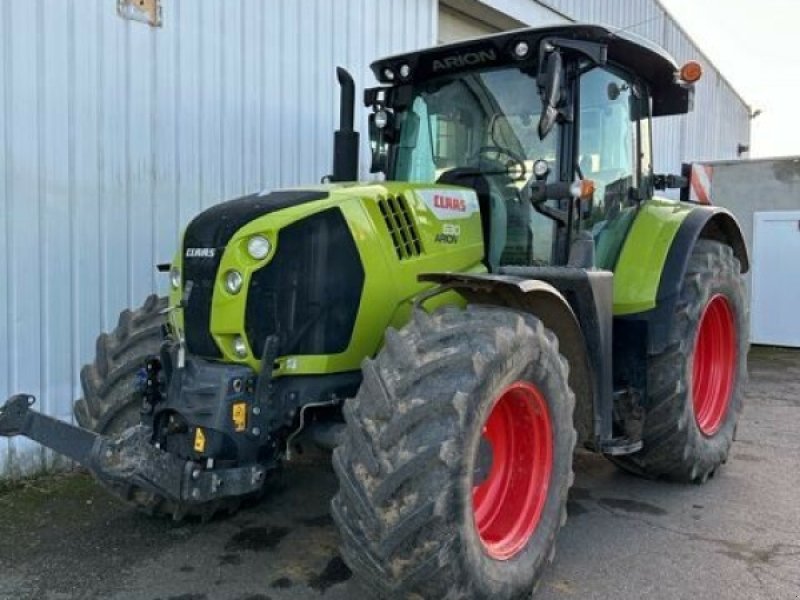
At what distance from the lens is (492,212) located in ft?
13.8

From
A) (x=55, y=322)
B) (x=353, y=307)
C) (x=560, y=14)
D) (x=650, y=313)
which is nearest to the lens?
(x=353, y=307)

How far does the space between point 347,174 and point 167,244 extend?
68.3 inches

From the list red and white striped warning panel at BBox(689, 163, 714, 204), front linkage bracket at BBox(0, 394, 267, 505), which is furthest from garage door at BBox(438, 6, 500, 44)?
front linkage bracket at BBox(0, 394, 267, 505)

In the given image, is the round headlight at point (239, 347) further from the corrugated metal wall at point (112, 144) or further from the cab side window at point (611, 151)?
the corrugated metal wall at point (112, 144)

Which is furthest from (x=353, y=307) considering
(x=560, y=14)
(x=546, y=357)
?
(x=560, y=14)

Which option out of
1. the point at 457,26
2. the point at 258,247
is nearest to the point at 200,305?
the point at 258,247

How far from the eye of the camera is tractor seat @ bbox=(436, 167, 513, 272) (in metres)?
4.20

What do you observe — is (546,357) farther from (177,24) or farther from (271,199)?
(177,24)

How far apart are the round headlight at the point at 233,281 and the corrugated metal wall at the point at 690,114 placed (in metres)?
7.35

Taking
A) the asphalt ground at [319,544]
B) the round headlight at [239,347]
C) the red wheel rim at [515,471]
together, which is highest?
the round headlight at [239,347]

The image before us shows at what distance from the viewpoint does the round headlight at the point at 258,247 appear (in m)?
3.29

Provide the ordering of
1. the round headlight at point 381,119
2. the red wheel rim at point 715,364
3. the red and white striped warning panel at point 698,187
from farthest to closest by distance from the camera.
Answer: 1. the red and white striped warning panel at point 698,187
2. the red wheel rim at point 715,364
3. the round headlight at point 381,119

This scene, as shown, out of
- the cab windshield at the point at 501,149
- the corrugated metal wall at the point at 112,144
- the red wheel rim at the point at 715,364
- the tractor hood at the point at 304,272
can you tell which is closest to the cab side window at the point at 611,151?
the cab windshield at the point at 501,149

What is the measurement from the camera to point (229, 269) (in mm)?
3309
